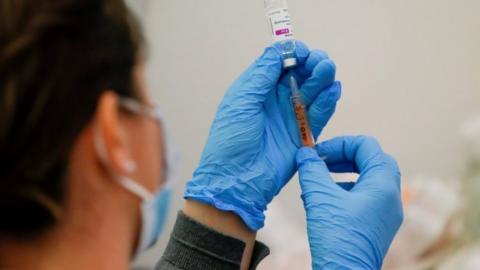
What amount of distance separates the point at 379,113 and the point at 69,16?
1.09 meters

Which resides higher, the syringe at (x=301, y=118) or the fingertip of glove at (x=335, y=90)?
the fingertip of glove at (x=335, y=90)

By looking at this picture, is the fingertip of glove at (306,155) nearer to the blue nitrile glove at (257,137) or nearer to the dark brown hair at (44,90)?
the blue nitrile glove at (257,137)

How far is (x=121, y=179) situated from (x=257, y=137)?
41cm

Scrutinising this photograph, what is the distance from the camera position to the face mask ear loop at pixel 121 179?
595 millimetres

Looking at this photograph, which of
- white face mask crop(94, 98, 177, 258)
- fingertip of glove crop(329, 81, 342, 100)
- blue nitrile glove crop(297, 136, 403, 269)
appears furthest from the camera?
fingertip of glove crop(329, 81, 342, 100)

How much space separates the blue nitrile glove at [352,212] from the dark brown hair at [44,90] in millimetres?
484

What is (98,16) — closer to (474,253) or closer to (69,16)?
(69,16)

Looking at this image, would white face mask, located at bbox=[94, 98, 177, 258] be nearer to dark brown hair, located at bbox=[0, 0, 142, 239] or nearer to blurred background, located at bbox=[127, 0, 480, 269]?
dark brown hair, located at bbox=[0, 0, 142, 239]

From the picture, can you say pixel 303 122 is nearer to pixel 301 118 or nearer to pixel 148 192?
pixel 301 118

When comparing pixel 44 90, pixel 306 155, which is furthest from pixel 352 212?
pixel 44 90

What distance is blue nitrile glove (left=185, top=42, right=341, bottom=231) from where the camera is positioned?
39.0 inches

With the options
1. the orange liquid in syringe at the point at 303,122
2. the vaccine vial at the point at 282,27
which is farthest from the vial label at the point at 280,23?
Result: the orange liquid in syringe at the point at 303,122

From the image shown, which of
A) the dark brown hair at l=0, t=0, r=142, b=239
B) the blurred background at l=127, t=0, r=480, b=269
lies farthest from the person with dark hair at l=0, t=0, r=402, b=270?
the blurred background at l=127, t=0, r=480, b=269

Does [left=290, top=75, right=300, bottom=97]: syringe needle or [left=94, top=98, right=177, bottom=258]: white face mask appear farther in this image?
[left=290, top=75, right=300, bottom=97]: syringe needle
